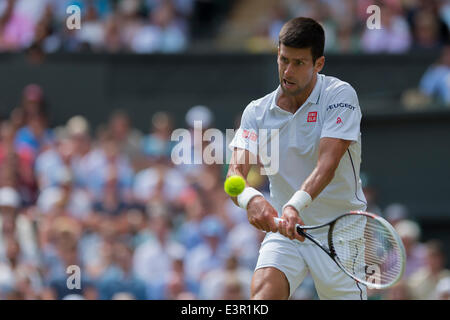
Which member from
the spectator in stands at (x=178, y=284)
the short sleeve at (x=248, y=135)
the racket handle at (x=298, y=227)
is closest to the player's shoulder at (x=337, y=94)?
the short sleeve at (x=248, y=135)

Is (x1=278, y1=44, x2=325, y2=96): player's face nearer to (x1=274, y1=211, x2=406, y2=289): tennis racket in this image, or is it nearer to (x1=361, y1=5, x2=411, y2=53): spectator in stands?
(x1=274, y1=211, x2=406, y2=289): tennis racket

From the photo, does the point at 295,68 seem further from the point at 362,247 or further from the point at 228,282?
the point at 228,282

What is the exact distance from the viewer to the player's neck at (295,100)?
19.5 feet

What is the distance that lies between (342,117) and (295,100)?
373mm

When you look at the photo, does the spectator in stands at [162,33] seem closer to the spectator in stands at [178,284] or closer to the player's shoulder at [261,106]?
the spectator in stands at [178,284]

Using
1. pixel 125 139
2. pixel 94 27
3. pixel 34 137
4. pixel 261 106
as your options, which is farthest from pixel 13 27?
pixel 261 106

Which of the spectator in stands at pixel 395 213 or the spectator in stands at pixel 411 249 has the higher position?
the spectator in stands at pixel 395 213

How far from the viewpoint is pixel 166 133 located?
12148 mm

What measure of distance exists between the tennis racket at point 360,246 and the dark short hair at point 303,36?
109cm

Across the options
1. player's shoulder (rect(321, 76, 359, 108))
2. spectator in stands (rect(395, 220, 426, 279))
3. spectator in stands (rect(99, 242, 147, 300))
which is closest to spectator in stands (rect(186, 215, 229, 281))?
spectator in stands (rect(99, 242, 147, 300))

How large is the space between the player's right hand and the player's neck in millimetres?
699

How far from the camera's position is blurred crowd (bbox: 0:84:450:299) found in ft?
31.4

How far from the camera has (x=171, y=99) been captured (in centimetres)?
1308

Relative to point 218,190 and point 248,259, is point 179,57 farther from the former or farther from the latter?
point 248,259
